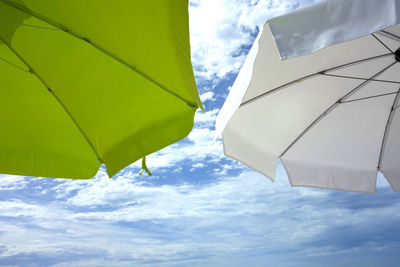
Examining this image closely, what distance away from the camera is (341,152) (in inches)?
176

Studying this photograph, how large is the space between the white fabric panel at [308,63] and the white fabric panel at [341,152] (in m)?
0.81

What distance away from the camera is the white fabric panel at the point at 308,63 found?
138 inches

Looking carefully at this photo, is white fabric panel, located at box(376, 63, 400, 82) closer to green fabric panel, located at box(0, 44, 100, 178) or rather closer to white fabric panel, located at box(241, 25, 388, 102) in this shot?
white fabric panel, located at box(241, 25, 388, 102)

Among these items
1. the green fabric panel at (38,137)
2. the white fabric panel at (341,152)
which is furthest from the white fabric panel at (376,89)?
the green fabric panel at (38,137)

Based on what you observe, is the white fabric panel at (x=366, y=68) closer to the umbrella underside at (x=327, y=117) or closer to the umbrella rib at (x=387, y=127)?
the umbrella underside at (x=327, y=117)

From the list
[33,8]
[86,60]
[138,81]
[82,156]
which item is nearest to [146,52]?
[138,81]

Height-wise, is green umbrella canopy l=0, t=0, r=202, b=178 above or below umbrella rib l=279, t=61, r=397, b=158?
above

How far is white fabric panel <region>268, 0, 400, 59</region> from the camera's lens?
7.61 feet

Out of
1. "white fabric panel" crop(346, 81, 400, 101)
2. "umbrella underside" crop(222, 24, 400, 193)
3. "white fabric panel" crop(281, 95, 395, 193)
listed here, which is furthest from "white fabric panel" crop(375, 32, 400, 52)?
"white fabric panel" crop(281, 95, 395, 193)

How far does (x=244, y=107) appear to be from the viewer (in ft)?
13.0

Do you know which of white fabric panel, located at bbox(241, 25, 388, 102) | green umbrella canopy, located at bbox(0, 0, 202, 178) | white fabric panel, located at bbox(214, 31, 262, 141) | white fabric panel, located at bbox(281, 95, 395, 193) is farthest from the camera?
white fabric panel, located at bbox(281, 95, 395, 193)

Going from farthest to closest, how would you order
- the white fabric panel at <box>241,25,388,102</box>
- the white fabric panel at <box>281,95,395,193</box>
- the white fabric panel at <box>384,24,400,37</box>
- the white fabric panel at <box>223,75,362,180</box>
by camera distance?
the white fabric panel at <box>281,95,395,193</box>
the white fabric panel at <box>223,75,362,180</box>
the white fabric panel at <box>241,25,388,102</box>
the white fabric panel at <box>384,24,400,37</box>

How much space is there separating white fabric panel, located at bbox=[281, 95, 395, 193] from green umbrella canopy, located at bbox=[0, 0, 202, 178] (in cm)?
242

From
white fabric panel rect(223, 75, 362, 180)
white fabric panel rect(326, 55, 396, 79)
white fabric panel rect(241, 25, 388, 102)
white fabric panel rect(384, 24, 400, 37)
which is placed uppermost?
white fabric panel rect(384, 24, 400, 37)
